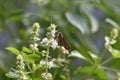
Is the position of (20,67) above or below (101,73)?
below

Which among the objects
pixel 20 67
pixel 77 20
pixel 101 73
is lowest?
pixel 20 67

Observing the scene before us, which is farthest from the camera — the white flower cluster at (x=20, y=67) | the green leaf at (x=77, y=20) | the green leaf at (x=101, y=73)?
the green leaf at (x=77, y=20)

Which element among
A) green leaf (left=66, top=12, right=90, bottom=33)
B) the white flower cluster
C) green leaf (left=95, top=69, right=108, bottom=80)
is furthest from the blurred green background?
the white flower cluster

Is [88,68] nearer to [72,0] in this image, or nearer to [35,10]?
[72,0]

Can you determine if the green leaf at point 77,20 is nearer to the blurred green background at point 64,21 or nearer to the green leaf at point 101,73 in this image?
the blurred green background at point 64,21

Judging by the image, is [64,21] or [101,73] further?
[64,21]

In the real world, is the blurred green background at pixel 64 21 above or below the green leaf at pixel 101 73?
above

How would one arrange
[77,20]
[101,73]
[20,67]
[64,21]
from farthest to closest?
[64,21] → [77,20] → [101,73] → [20,67]

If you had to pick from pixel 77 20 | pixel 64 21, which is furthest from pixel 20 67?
pixel 64 21

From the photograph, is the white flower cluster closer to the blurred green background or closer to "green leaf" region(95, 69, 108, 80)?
"green leaf" region(95, 69, 108, 80)

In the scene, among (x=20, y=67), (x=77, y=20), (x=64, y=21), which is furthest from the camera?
(x=64, y=21)

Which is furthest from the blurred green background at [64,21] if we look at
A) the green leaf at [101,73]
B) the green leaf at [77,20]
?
the green leaf at [101,73]

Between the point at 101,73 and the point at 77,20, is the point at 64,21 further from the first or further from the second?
the point at 101,73
